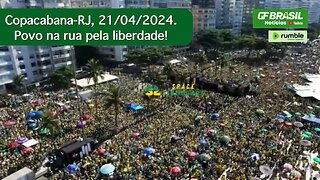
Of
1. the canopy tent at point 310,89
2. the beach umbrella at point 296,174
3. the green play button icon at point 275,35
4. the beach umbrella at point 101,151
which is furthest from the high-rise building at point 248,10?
the beach umbrella at point 101,151

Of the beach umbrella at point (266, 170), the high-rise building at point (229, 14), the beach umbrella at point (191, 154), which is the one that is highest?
the high-rise building at point (229, 14)

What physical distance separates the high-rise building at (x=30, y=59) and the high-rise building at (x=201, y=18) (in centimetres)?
4985

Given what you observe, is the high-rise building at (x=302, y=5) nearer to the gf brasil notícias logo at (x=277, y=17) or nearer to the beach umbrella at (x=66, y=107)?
the gf brasil notícias logo at (x=277, y=17)

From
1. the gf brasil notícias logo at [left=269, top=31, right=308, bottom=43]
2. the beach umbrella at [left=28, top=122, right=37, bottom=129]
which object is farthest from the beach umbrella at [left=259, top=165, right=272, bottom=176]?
the gf brasil notícias logo at [left=269, top=31, right=308, bottom=43]

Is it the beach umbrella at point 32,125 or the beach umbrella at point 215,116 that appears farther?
the beach umbrella at point 215,116

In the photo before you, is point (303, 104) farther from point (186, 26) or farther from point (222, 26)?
point (222, 26)

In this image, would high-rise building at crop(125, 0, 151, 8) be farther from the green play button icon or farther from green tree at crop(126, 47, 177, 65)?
the green play button icon

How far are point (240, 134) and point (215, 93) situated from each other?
16359 mm

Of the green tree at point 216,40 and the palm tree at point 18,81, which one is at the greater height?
the green tree at point 216,40

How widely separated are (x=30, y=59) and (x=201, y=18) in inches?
2469

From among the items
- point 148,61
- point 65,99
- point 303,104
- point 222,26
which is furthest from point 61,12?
point 222,26

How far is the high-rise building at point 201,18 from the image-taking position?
9762cm

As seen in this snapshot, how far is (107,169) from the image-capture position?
23.8 metres

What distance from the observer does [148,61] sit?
67312 millimetres
